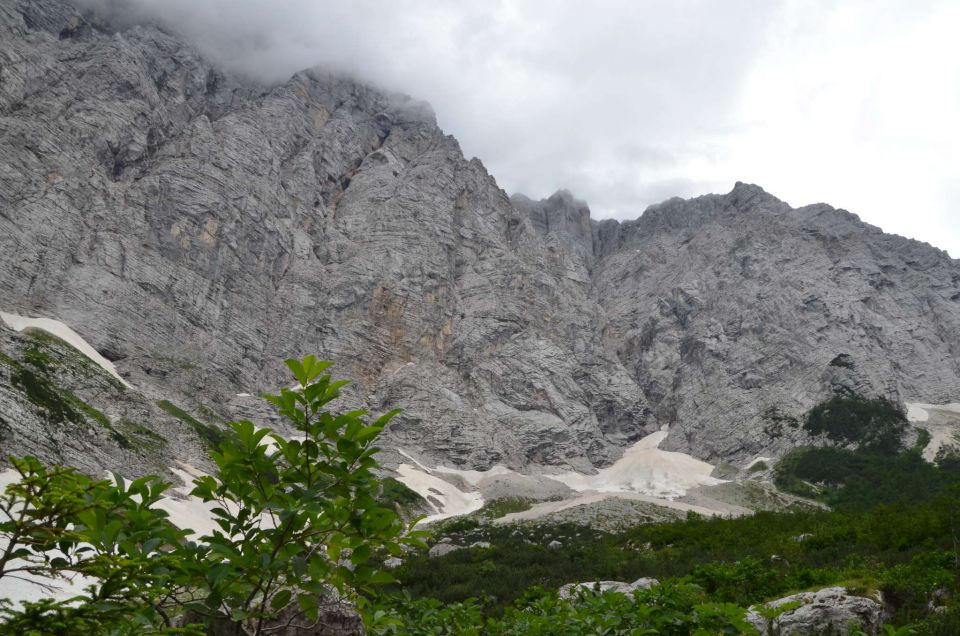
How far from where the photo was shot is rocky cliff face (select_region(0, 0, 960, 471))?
3718 inches

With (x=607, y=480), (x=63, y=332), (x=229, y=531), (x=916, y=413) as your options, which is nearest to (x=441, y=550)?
(x=229, y=531)

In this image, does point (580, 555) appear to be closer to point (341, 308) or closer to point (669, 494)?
point (669, 494)

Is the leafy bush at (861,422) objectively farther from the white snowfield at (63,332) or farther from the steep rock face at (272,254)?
the white snowfield at (63,332)

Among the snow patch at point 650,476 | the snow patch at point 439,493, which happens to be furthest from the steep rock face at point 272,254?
the snow patch at point 439,493

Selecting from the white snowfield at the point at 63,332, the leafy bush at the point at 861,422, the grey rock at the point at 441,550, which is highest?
the white snowfield at the point at 63,332

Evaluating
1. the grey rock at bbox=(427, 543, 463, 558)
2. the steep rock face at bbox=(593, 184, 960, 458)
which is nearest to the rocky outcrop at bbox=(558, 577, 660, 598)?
the grey rock at bbox=(427, 543, 463, 558)

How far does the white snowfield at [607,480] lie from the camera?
88.9 m

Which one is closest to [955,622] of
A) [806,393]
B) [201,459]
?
[201,459]

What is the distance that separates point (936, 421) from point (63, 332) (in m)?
154

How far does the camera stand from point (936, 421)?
388ft

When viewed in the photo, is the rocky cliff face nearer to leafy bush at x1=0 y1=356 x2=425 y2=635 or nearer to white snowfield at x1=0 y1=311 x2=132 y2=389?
white snowfield at x1=0 y1=311 x2=132 y2=389

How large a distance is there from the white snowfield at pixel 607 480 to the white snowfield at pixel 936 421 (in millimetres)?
38598

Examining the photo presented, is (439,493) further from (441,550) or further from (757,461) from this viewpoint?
(757,461)

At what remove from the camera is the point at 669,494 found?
337 ft
